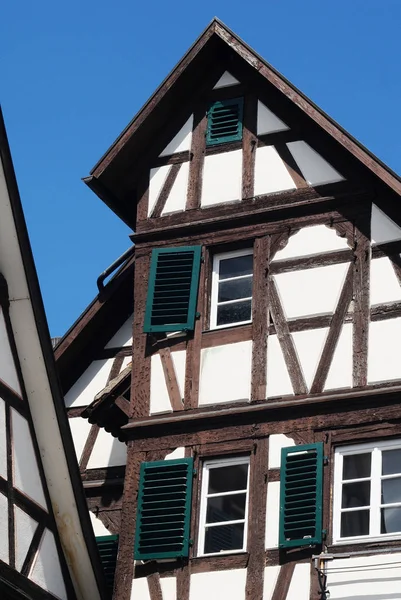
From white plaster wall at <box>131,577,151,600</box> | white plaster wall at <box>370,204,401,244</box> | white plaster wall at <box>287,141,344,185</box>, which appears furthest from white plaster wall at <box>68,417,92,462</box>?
white plaster wall at <box>370,204,401,244</box>

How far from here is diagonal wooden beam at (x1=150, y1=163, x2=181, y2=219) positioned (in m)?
17.8

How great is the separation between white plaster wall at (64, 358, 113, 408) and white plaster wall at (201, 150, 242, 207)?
2706 millimetres

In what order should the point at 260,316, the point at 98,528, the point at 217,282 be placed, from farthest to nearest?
1. the point at 98,528
2. the point at 217,282
3. the point at 260,316

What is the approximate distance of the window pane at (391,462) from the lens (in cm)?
1498

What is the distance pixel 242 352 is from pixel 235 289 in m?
0.99

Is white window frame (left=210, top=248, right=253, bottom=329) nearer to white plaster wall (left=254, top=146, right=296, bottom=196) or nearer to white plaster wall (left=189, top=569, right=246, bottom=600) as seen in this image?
white plaster wall (left=254, top=146, right=296, bottom=196)

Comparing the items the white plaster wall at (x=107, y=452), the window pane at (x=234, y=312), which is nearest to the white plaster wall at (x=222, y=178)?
the window pane at (x=234, y=312)

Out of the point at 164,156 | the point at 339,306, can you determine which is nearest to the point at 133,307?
the point at 164,156

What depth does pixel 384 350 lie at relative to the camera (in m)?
15.6

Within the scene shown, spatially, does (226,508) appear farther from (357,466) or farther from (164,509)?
(357,466)

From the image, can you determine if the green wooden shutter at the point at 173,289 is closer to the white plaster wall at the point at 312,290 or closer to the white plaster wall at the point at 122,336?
the white plaster wall at the point at 312,290

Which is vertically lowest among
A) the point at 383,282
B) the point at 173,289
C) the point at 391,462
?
the point at 391,462

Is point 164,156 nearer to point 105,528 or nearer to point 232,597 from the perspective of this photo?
point 105,528

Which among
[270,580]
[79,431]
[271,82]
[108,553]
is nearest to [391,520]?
[270,580]
